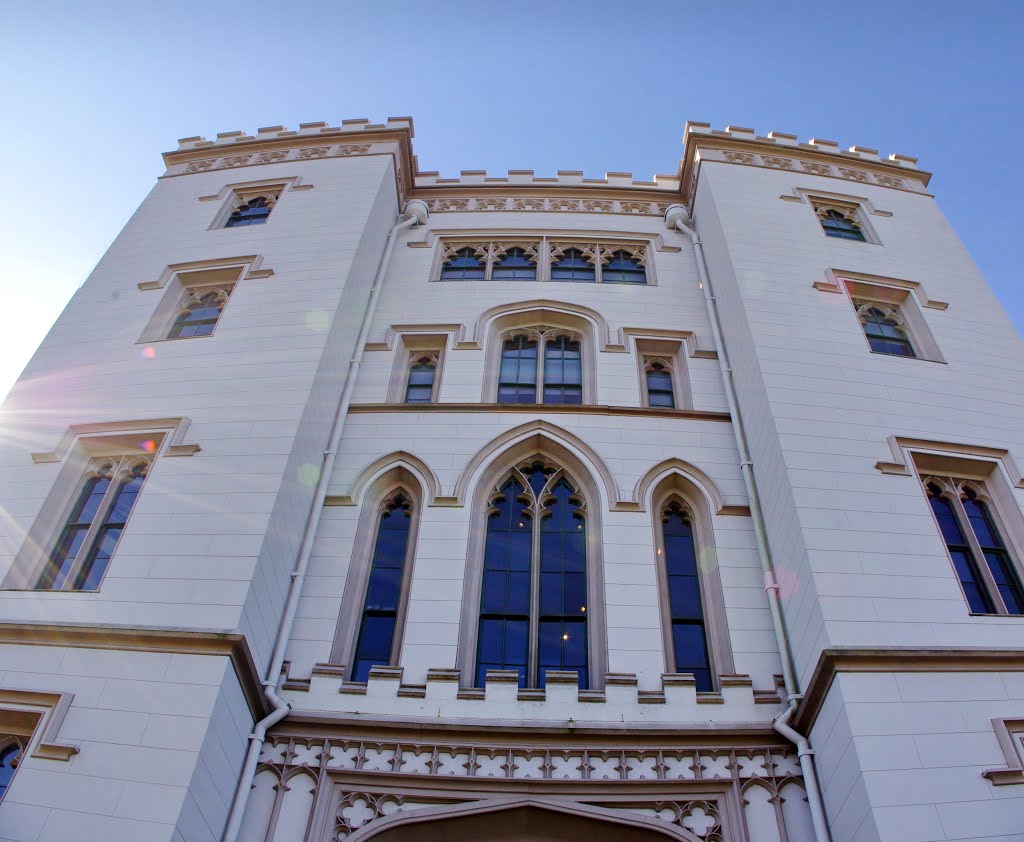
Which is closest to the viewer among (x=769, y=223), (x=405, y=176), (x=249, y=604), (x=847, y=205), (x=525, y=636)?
(x=249, y=604)

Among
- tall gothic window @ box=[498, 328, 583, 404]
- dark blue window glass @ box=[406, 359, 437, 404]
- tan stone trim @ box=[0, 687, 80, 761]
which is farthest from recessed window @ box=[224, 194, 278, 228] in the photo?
tan stone trim @ box=[0, 687, 80, 761]

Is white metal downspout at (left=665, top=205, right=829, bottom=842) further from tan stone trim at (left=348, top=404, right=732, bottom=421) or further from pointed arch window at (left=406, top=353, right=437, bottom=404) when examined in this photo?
pointed arch window at (left=406, top=353, right=437, bottom=404)

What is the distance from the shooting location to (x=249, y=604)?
8953 millimetres

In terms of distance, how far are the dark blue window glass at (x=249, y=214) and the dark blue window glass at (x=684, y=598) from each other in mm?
9462

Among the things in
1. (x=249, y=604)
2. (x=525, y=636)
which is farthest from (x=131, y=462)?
(x=525, y=636)

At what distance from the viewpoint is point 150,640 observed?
8.47m

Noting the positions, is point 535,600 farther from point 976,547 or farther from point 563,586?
point 976,547

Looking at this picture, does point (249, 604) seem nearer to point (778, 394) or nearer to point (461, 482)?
point (461, 482)

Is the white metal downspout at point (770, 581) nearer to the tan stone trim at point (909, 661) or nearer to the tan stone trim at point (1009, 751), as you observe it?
the tan stone trim at point (909, 661)

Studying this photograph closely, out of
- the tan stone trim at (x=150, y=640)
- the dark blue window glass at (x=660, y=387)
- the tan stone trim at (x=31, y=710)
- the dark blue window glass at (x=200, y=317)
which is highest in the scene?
the dark blue window glass at (x=200, y=317)

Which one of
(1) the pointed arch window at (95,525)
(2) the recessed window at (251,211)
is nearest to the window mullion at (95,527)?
(1) the pointed arch window at (95,525)

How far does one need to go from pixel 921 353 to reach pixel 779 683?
6.20 metres

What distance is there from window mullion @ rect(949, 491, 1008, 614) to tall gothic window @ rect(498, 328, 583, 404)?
5134 millimetres

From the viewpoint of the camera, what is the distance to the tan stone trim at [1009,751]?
7.53 m
